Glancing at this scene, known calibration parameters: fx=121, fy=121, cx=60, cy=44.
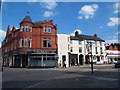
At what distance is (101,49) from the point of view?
48.6 meters

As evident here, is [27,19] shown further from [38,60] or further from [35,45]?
[38,60]

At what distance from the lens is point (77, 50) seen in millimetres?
40844

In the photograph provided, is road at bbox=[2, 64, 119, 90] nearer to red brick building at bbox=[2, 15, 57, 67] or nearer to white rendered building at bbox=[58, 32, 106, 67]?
red brick building at bbox=[2, 15, 57, 67]

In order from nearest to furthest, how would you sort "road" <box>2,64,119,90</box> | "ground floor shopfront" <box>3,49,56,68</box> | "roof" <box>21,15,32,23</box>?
"road" <box>2,64,119,90</box> < "ground floor shopfront" <box>3,49,56,68</box> < "roof" <box>21,15,32,23</box>

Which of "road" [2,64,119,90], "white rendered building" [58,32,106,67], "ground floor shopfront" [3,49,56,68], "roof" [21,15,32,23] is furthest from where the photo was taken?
"white rendered building" [58,32,106,67]

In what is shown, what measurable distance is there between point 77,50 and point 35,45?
Answer: 16698mm

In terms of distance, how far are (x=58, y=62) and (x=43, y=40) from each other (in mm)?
6833

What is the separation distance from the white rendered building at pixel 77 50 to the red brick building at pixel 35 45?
8.74 ft

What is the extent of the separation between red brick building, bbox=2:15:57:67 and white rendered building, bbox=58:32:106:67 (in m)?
2.66

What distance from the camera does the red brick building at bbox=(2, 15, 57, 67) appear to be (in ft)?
93.3

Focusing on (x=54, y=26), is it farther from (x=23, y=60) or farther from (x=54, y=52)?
(x=23, y=60)

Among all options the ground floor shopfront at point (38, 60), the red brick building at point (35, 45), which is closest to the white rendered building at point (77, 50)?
the ground floor shopfront at point (38, 60)

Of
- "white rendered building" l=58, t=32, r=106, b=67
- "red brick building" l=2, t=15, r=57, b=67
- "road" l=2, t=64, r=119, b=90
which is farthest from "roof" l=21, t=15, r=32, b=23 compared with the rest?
"road" l=2, t=64, r=119, b=90

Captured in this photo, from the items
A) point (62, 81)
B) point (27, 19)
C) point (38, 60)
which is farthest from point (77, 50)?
point (62, 81)
